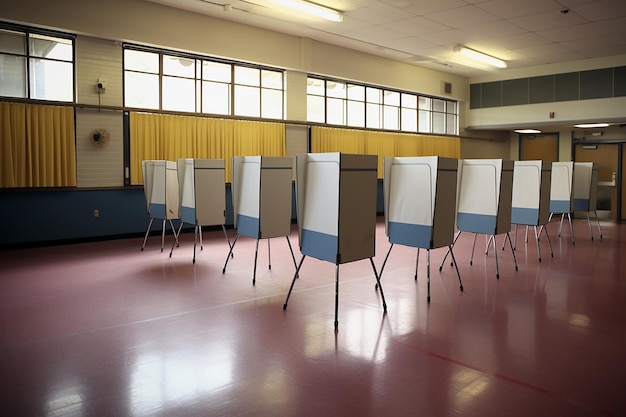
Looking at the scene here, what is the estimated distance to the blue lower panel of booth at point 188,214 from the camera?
241 inches

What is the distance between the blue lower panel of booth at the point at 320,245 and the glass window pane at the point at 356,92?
8.87 metres

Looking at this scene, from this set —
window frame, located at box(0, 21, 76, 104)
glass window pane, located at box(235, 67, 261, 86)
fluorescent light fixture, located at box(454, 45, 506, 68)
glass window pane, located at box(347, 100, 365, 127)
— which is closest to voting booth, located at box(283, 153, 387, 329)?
window frame, located at box(0, 21, 76, 104)

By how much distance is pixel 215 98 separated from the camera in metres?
9.83

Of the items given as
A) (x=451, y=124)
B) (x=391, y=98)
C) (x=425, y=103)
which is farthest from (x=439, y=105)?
(x=391, y=98)

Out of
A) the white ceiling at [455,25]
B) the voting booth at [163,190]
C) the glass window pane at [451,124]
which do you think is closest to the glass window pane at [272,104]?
the white ceiling at [455,25]

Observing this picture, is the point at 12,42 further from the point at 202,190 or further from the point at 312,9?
the point at 312,9

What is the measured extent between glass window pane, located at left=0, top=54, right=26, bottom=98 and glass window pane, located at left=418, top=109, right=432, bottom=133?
10.4m

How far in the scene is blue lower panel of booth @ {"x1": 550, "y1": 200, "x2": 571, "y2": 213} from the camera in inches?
332

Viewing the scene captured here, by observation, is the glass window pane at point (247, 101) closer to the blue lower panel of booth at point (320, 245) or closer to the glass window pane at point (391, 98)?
the glass window pane at point (391, 98)

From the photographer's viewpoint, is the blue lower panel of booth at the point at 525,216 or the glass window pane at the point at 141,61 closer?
the blue lower panel of booth at the point at 525,216

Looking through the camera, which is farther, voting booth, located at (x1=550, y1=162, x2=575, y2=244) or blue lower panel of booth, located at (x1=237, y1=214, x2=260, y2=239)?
voting booth, located at (x1=550, y1=162, x2=575, y2=244)

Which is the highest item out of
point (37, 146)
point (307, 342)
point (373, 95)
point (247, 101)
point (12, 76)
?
point (373, 95)

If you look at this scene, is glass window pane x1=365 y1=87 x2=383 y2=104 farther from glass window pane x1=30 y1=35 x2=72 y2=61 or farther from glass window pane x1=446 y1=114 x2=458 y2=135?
glass window pane x1=30 y1=35 x2=72 y2=61

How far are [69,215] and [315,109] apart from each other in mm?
5977
